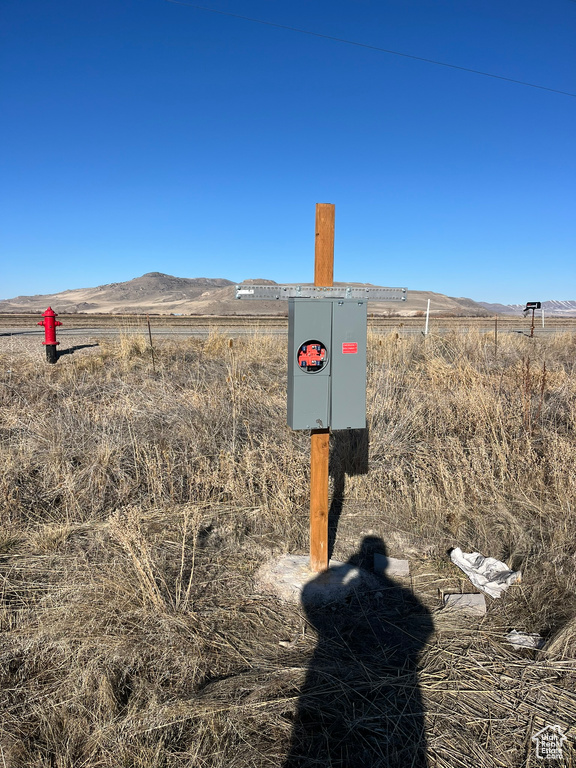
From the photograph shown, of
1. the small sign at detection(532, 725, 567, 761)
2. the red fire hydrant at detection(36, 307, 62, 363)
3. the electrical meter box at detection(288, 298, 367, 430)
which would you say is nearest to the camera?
the small sign at detection(532, 725, 567, 761)

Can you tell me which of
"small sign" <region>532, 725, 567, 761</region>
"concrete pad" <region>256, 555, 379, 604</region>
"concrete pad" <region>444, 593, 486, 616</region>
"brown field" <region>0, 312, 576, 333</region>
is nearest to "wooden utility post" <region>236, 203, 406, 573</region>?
"concrete pad" <region>256, 555, 379, 604</region>

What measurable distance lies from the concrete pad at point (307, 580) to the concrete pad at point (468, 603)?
52 cm

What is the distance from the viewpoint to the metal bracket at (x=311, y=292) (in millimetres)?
3057

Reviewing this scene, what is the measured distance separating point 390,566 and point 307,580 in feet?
2.07

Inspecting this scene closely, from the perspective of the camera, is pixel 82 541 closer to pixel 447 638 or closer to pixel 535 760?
pixel 447 638

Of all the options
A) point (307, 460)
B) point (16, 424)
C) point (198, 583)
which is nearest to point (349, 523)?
point (307, 460)

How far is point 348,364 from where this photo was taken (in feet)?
10.7

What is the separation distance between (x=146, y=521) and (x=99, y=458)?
1012 millimetres

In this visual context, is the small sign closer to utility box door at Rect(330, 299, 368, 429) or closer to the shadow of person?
the shadow of person

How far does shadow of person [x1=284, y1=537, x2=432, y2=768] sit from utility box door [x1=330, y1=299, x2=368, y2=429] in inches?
45.2

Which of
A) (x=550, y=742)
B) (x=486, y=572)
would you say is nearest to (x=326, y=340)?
(x=486, y=572)

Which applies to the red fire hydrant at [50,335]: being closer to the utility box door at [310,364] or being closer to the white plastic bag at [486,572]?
the utility box door at [310,364]

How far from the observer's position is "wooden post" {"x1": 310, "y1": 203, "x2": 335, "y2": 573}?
3.21 m

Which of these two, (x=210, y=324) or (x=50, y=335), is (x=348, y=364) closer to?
(x=50, y=335)
